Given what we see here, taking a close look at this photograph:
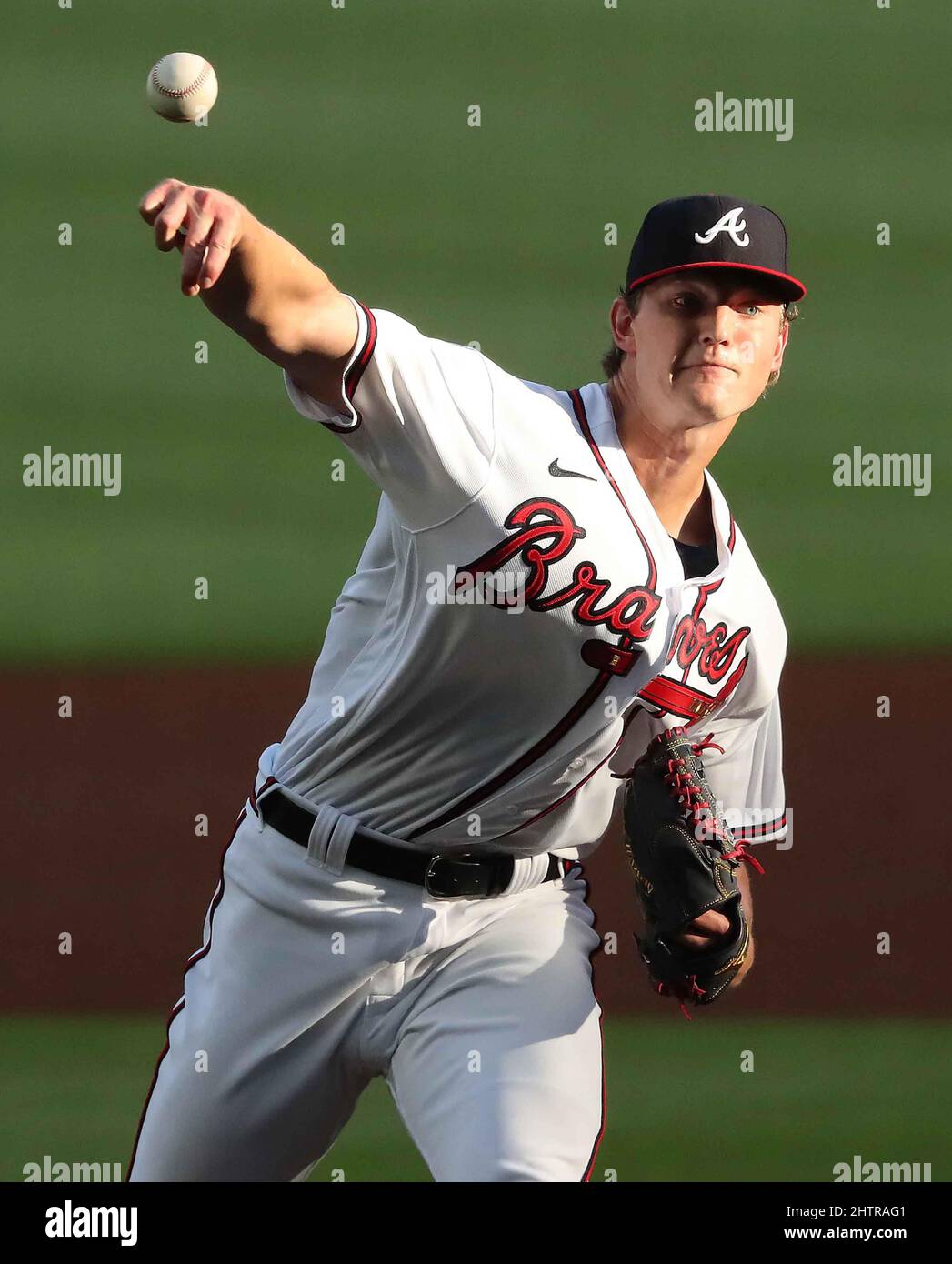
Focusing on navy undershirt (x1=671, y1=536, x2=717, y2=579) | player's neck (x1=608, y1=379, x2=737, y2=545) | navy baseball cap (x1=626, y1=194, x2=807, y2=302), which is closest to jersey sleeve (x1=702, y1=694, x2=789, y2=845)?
navy undershirt (x1=671, y1=536, x2=717, y2=579)

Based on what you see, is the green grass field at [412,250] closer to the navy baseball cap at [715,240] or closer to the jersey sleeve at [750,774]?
the jersey sleeve at [750,774]

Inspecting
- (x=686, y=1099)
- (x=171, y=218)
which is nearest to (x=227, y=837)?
(x=686, y=1099)

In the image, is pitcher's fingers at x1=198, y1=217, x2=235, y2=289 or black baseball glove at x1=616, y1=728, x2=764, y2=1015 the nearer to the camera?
pitcher's fingers at x1=198, y1=217, x2=235, y2=289

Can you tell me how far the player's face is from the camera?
1.71 meters

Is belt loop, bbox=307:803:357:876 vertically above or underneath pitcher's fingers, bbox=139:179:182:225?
underneath

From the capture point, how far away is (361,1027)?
1768 mm

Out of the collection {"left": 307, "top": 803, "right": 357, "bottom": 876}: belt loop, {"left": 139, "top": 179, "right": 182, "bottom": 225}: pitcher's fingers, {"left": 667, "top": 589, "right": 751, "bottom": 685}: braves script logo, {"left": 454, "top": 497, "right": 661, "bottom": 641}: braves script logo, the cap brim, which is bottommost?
{"left": 307, "top": 803, "right": 357, "bottom": 876}: belt loop

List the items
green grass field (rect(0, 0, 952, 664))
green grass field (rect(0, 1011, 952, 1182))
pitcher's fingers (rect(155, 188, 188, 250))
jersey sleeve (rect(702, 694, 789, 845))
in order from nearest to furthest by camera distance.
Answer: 1. pitcher's fingers (rect(155, 188, 188, 250))
2. jersey sleeve (rect(702, 694, 789, 845))
3. green grass field (rect(0, 1011, 952, 1182))
4. green grass field (rect(0, 0, 952, 664))

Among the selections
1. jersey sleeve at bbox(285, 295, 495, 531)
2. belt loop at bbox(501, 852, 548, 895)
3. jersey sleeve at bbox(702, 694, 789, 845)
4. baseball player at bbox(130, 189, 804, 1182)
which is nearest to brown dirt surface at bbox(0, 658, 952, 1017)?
jersey sleeve at bbox(702, 694, 789, 845)

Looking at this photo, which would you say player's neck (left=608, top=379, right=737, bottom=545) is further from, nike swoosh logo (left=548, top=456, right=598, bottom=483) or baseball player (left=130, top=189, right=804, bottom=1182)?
nike swoosh logo (left=548, top=456, right=598, bottom=483)

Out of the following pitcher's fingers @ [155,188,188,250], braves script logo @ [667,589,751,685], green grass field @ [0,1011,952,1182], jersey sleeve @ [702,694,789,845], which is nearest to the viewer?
pitcher's fingers @ [155,188,188,250]

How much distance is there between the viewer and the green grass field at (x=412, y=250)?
3.10m

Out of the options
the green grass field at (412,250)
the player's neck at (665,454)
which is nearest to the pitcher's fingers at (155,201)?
the player's neck at (665,454)

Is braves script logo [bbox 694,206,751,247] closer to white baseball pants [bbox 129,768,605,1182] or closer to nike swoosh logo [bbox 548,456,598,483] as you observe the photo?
nike swoosh logo [bbox 548,456,598,483]
